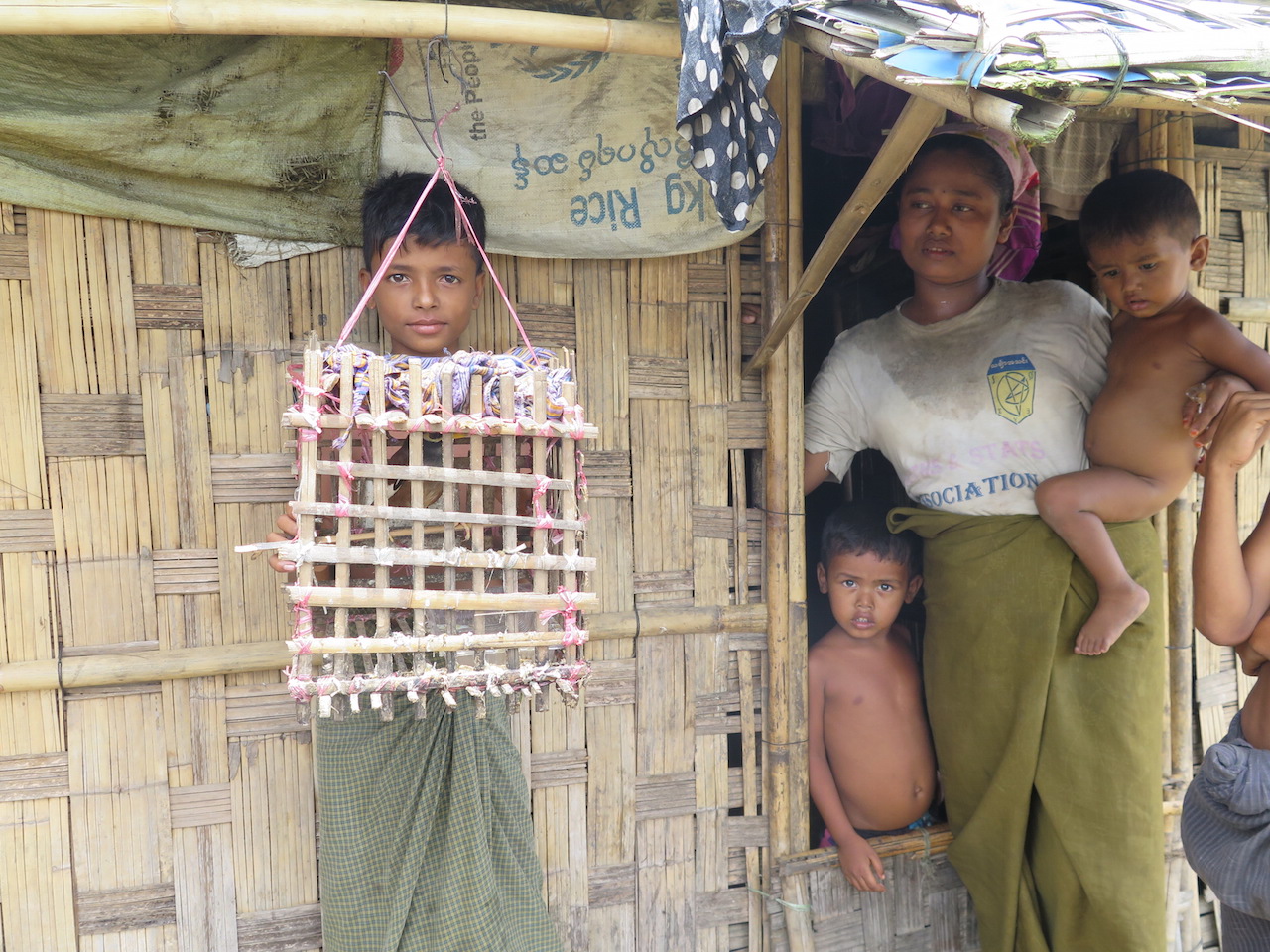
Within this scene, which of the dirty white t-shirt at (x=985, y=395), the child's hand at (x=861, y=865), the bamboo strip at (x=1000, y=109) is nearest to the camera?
the bamboo strip at (x=1000, y=109)

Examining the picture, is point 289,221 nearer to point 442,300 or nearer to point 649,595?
point 442,300

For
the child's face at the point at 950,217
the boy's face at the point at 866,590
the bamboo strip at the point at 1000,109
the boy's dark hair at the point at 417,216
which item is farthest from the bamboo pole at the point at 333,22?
the boy's face at the point at 866,590

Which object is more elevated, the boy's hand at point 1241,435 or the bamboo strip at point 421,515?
the boy's hand at point 1241,435

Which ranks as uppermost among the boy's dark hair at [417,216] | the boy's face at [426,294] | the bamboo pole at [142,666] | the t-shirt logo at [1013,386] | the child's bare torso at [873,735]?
the boy's dark hair at [417,216]

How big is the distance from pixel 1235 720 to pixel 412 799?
1.90 m

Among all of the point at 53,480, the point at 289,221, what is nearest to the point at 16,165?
the point at 289,221

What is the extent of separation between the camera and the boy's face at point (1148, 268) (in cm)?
229

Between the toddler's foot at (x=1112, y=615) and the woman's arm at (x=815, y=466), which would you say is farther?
the woman's arm at (x=815, y=466)

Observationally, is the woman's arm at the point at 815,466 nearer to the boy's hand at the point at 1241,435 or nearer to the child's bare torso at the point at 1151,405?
the child's bare torso at the point at 1151,405

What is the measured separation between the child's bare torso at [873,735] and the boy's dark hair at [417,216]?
5.37 feet

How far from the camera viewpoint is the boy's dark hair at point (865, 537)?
278cm

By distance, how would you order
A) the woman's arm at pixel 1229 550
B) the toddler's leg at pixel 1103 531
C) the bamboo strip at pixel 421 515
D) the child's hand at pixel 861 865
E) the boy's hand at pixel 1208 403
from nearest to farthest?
the bamboo strip at pixel 421 515 → the woman's arm at pixel 1229 550 → the boy's hand at pixel 1208 403 → the toddler's leg at pixel 1103 531 → the child's hand at pixel 861 865

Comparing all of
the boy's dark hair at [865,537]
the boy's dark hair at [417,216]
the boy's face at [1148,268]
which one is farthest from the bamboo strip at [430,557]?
the boy's face at [1148,268]

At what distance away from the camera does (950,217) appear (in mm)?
2559
